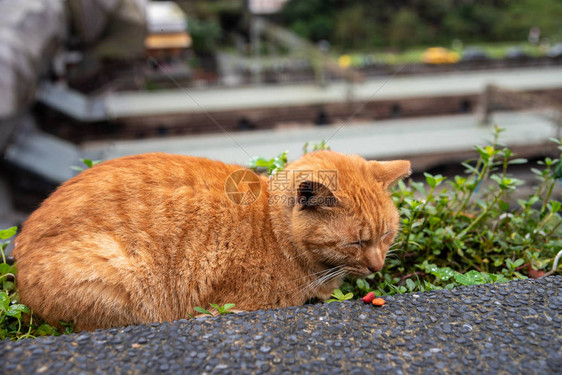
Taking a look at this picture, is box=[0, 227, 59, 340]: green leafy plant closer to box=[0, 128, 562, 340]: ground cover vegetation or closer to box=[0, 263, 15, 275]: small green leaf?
box=[0, 128, 562, 340]: ground cover vegetation

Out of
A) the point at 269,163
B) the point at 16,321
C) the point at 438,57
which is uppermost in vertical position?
the point at 438,57

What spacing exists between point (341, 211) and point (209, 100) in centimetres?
1445

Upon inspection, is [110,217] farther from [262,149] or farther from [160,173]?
[262,149]

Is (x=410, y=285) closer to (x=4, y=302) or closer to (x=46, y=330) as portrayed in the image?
(x=46, y=330)

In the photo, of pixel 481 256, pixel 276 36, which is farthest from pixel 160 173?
pixel 276 36

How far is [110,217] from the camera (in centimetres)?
247

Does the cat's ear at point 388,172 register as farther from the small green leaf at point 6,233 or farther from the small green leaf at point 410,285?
the small green leaf at point 6,233

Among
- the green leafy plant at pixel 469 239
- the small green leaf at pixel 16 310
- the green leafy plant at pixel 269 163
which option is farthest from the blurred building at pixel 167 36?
the small green leaf at pixel 16 310

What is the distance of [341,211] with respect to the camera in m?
2.57

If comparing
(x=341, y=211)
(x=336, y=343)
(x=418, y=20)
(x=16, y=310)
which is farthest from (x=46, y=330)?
(x=418, y=20)

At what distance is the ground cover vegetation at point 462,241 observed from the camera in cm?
273

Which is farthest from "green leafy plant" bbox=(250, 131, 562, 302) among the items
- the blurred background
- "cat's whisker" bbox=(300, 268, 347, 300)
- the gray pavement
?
the blurred background

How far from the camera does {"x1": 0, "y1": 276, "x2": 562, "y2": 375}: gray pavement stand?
1865 millimetres

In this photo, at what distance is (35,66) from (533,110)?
1347 cm
